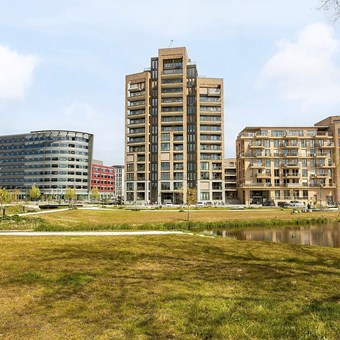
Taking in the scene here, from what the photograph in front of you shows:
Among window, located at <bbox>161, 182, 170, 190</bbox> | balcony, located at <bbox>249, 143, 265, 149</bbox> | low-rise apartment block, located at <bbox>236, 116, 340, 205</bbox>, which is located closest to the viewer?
low-rise apartment block, located at <bbox>236, 116, 340, 205</bbox>

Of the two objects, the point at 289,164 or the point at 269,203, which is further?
the point at 289,164

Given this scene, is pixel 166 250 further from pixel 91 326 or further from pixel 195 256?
pixel 91 326

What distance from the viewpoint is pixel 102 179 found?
169000 millimetres

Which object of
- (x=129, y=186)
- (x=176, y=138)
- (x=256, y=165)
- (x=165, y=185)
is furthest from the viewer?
(x=129, y=186)

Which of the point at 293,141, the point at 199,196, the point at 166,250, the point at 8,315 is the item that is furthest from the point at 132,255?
the point at 293,141

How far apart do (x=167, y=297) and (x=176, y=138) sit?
87831mm

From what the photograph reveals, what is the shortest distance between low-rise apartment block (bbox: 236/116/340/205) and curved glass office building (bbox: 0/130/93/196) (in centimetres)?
8285

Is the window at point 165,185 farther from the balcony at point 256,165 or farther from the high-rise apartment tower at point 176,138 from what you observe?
the balcony at point 256,165

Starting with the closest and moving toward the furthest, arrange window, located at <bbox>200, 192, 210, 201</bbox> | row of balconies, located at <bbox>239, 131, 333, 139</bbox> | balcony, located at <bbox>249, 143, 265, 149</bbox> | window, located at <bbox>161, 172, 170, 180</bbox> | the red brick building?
balcony, located at <bbox>249, 143, 265, 149</bbox>
row of balconies, located at <bbox>239, 131, 333, 139</bbox>
window, located at <bbox>200, 192, 210, 201</bbox>
window, located at <bbox>161, 172, 170, 180</bbox>
the red brick building

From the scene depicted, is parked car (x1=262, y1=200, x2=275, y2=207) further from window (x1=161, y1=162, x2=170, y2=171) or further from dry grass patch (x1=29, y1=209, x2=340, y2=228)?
dry grass patch (x1=29, y1=209, x2=340, y2=228)

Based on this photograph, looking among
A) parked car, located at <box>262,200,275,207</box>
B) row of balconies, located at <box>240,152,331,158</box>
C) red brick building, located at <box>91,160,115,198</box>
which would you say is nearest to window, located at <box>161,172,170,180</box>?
row of balconies, located at <box>240,152,331,158</box>

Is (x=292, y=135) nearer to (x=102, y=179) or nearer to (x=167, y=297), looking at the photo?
(x=167, y=297)

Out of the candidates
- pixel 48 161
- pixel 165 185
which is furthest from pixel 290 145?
pixel 48 161

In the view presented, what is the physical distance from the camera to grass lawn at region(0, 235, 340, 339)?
5.81 metres
